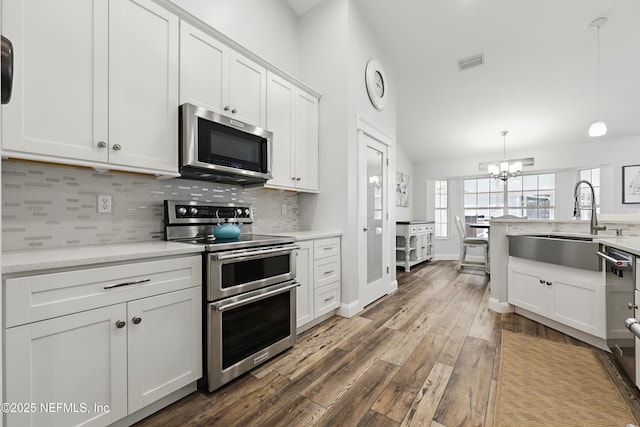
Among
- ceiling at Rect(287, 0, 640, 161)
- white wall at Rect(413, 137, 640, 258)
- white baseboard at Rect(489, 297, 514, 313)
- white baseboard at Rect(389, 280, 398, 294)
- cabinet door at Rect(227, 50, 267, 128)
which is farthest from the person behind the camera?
white wall at Rect(413, 137, 640, 258)

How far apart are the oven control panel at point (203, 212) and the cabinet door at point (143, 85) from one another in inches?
11.8

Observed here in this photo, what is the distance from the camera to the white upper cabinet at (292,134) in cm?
271

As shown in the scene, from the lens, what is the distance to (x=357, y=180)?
3.17 m

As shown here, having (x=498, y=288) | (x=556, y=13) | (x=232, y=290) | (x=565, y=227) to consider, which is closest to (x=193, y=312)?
(x=232, y=290)

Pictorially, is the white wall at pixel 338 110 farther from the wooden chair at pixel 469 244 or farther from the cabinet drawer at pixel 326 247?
the wooden chair at pixel 469 244

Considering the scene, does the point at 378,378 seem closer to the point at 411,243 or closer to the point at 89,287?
the point at 89,287

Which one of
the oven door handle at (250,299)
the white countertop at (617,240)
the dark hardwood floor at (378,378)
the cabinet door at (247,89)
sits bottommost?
the dark hardwood floor at (378,378)

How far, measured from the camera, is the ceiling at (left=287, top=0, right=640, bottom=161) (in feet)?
10.9

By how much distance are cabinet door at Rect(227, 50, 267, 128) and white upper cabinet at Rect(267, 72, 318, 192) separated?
8 centimetres

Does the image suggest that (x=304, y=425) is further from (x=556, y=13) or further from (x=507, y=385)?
(x=556, y=13)

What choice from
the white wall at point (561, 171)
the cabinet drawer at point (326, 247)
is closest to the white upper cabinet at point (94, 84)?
the cabinet drawer at point (326, 247)

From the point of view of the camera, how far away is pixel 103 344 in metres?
1.37

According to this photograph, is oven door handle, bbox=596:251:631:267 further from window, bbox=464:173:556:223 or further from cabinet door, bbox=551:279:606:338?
window, bbox=464:173:556:223

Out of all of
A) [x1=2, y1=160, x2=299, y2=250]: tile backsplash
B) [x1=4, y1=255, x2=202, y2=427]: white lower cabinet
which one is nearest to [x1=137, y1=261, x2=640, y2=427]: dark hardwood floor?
[x1=4, y1=255, x2=202, y2=427]: white lower cabinet
